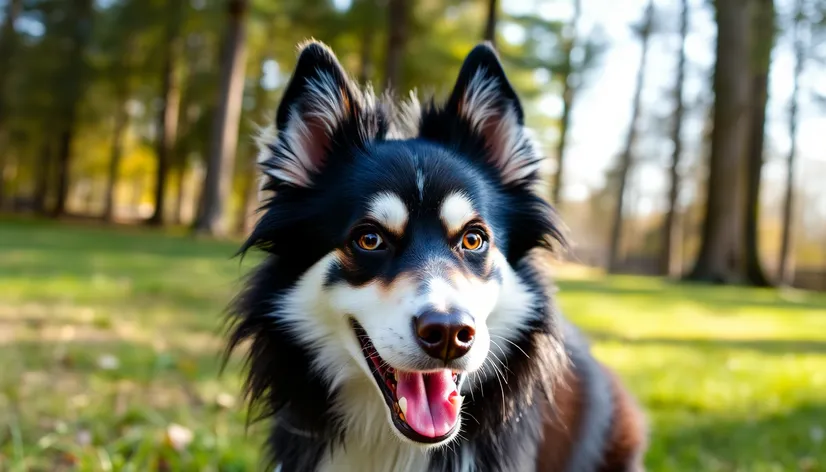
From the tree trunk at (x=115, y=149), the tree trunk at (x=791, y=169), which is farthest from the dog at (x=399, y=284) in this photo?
the tree trunk at (x=115, y=149)

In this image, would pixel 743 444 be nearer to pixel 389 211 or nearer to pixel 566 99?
pixel 389 211

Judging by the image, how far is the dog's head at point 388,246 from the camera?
2201 mm

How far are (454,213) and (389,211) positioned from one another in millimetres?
257

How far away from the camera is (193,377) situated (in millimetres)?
4629

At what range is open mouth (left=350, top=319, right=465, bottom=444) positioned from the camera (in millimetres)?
2154

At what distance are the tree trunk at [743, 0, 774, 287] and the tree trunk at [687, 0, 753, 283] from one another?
5.31 feet

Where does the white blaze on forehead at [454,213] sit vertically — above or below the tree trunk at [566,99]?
below

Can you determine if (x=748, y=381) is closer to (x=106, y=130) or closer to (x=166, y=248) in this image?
(x=166, y=248)

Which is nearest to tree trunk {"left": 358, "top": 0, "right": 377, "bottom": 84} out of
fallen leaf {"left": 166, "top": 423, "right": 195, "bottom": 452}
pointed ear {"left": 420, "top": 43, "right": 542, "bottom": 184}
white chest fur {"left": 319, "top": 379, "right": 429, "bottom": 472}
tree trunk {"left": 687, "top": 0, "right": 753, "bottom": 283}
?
tree trunk {"left": 687, "top": 0, "right": 753, "bottom": 283}

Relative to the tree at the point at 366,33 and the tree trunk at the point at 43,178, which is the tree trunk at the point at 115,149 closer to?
the tree trunk at the point at 43,178

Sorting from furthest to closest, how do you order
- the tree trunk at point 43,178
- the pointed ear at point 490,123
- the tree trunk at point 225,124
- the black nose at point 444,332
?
the tree trunk at point 43,178, the tree trunk at point 225,124, the pointed ear at point 490,123, the black nose at point 444,332

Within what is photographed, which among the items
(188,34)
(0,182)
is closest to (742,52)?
(188,34)

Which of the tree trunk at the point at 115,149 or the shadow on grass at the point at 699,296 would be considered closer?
the shadow on grass at the point at 699,296

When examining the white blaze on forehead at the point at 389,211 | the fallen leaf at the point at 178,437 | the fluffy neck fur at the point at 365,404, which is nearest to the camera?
the white blaze on forehead at the point at 389,211
